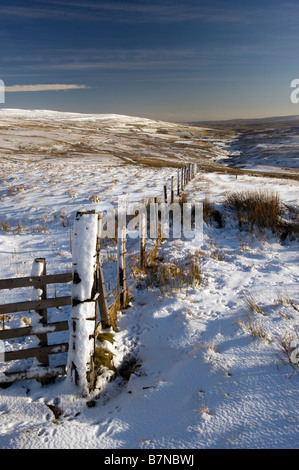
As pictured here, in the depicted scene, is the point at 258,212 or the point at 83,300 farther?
the point at 258,212

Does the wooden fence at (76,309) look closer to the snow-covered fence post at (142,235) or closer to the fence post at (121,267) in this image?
the fence post at (121,267)

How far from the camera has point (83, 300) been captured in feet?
11.0

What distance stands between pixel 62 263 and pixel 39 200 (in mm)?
6484

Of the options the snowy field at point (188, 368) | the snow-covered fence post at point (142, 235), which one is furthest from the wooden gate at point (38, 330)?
the snow-covered fence post at point (142, 235)

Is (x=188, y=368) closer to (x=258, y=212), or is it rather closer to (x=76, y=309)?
(x=76, y=309)

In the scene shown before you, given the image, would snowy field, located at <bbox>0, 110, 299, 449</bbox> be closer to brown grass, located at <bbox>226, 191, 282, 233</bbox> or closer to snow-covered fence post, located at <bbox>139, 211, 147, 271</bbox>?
snow-covered fence post, located at <bbox>139, 211, 147, 271</bbox>

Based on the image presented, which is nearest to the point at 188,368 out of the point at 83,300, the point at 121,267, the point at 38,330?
the point at 83,300

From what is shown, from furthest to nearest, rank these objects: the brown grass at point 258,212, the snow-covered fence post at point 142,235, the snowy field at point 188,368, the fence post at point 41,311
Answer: the brown grass at point 258,212, the snow-covered fence post at point 142,235, the fence post at point 41,311, the snowy field at point 188,368

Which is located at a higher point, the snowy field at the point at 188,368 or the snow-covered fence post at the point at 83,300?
the snow-covered fence post at the point at 83,300

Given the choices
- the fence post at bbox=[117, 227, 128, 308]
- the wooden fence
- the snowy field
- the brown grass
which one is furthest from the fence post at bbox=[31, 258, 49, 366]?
the brown grass

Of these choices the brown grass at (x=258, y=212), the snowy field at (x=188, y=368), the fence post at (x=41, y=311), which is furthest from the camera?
the brown grass at (x=258, y=212)

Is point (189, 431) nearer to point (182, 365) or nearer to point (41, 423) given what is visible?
point (182, 365)

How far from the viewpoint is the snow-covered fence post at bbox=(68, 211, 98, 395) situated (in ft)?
10.9

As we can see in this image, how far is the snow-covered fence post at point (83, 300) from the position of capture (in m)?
3.31
